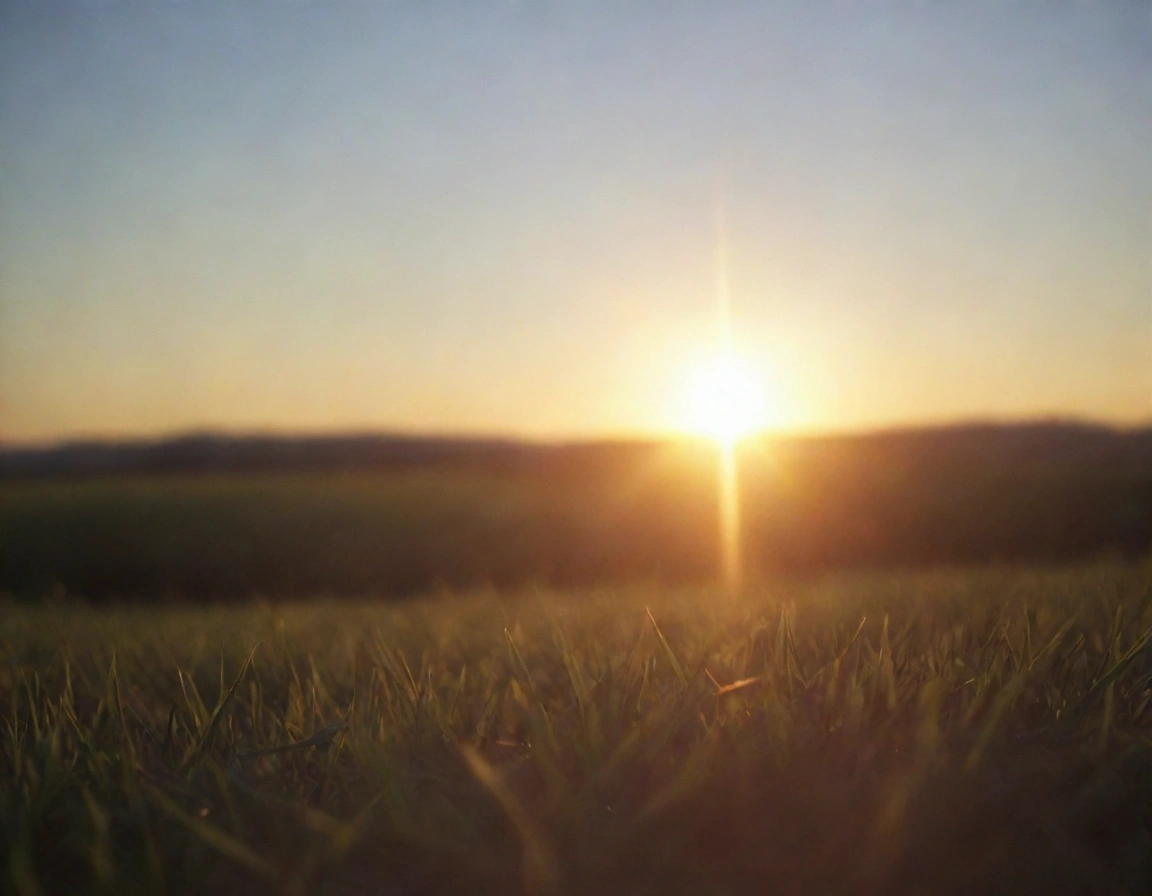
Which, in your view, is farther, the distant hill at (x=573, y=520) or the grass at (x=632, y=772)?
the distant hill at (x=573, y=520)

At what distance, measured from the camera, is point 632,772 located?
84 centimetres

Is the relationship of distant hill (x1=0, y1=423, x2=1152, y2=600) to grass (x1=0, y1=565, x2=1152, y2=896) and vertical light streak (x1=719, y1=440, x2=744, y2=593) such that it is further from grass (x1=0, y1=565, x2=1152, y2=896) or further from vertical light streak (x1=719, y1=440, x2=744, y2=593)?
grass (x1=0, y1=565, x2=1152, y2=896)

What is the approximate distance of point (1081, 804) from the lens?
78 cm

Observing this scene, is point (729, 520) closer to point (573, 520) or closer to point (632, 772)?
point (573, 520)

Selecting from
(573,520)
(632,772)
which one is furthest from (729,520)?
(632,772)

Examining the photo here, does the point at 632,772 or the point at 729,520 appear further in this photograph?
the point at 729,520

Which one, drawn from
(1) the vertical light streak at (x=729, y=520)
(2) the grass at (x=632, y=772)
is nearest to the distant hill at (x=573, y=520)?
(1) the vertical light streak at (x=729, y=520)

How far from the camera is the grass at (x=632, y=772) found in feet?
2.32

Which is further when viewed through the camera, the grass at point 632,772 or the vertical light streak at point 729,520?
the vertical light streak at point 729,520

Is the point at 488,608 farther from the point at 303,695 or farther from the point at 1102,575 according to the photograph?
the point at 1102,575

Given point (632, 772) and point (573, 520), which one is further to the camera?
point (573, 520)

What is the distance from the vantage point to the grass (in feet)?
2.32

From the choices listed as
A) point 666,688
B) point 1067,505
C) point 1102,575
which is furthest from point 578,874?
point 1067,505

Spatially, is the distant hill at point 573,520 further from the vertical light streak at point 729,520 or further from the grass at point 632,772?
the grass at point 632,772
